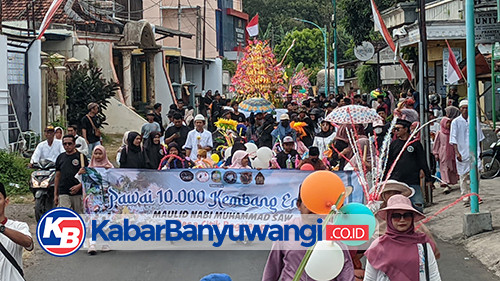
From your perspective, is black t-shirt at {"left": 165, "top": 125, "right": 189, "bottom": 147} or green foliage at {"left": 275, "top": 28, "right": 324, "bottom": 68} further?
green foliage at {"left": 275, "top": 28, "right": 324, "bottom": 68}

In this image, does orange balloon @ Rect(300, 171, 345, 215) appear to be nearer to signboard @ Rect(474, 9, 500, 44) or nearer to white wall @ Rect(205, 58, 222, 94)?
signboard @ Rect(474, 9, 500, 44)

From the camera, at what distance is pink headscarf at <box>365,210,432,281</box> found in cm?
550

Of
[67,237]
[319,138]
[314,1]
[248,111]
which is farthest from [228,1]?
[67,237]

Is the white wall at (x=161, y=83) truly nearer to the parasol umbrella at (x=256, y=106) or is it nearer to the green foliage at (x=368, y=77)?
the green foliage at (x=368, y=77)

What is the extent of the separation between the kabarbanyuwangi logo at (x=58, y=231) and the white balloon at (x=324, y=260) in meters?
3.09

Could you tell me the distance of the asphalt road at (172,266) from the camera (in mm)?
10117

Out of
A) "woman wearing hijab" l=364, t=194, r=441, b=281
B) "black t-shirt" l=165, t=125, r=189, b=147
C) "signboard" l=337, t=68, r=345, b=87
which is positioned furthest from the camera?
"signboard" l=337, t=68, r=345, b=87

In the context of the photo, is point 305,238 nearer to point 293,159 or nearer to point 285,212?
point 285,212

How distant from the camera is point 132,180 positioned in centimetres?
1234

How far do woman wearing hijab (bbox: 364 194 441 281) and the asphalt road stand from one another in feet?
14.7

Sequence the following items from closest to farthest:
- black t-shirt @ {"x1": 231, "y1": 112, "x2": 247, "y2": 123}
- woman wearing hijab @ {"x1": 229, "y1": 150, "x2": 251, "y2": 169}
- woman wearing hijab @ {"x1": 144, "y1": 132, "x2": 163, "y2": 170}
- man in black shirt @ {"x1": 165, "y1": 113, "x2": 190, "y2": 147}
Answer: woman wearing hijab @ {"x1": 229, "y1": 150, "x2": 251, "y2": 169} < woman wearing hijab @ {"x1": 144, "y1": 132, "x2": 163, "y2": 170} < man in black shirt @ {"x1": 165, "y1": 113, "x2": 190, "y2": 147} < black t-shirt @ {"x1": 231, "y1": 112, "x2": 247, "y2": 123}

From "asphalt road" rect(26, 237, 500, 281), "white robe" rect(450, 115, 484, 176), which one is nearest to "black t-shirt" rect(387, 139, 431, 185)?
"asphalt road" rect(26, 237, 500, 281)

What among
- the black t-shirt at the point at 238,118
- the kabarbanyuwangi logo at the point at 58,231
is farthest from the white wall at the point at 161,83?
the kabarbanyuwangi logo at the point at 58,231

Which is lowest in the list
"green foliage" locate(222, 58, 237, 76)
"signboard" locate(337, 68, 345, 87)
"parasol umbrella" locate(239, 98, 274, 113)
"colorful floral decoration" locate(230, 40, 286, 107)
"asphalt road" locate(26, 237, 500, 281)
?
"asphalt road" locate(26, 237, 500, 281)
